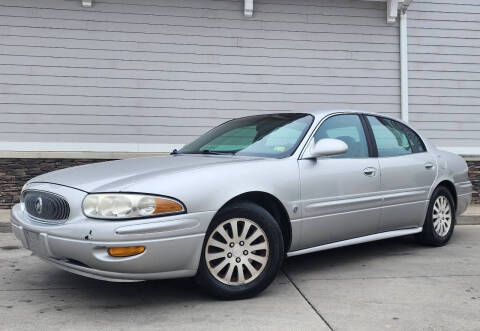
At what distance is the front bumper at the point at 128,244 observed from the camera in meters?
3.20

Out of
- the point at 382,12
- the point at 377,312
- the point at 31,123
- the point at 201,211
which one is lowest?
the point at 377,312

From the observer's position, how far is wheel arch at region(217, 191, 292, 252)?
3.86 meters

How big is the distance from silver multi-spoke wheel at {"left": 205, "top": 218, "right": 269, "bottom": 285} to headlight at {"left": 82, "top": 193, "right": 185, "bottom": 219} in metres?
0.47

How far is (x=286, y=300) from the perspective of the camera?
3680mm

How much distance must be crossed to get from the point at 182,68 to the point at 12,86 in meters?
2.63

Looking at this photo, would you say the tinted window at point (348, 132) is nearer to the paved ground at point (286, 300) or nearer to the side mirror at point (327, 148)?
the side mirror at point (327, 148)

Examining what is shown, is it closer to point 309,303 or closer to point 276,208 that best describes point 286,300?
point 309,303

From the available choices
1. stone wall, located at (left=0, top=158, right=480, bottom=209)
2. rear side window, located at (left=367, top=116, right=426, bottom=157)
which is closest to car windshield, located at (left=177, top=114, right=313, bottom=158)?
rear side window, located at (left=367, top=116, right=426, bottom=157)

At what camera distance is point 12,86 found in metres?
7.77

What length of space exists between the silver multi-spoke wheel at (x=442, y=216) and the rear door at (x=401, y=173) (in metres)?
0.29

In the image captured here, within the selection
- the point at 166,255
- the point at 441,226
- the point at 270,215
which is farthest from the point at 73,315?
the point at 441,226

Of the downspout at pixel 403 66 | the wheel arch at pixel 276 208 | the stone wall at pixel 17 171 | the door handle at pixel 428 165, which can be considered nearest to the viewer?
the wheel arch at pixel 276 208

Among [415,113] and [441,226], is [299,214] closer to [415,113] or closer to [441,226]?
[441,226]

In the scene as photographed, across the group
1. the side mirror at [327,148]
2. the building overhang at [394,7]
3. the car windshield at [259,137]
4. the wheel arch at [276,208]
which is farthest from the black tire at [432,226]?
the building overhang at [394,7]
